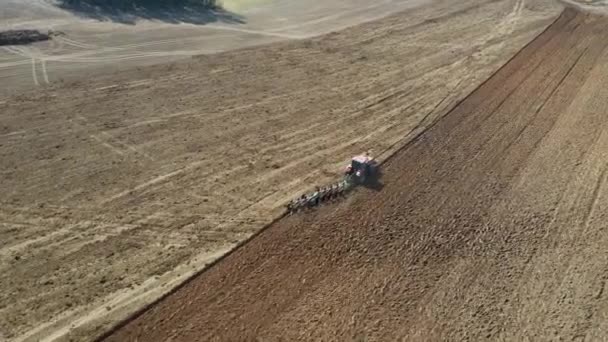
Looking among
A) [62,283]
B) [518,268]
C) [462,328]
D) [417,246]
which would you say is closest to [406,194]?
[417,246]

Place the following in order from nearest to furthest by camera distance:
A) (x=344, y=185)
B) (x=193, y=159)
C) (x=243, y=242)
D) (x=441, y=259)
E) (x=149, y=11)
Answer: (x=441, y=259)
(x=243, y=242)
(x=344, y=185)
(x=193, y=159)
(x=149, y=11)

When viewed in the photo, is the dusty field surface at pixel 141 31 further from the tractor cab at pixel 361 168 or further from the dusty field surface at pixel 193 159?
the tractor cab at pixel 361 168

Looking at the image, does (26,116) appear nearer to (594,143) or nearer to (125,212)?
(125,212)

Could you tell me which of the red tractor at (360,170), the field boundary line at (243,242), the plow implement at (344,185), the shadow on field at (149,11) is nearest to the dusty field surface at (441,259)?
the field boundary line at (243,242)

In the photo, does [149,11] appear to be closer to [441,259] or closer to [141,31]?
[141,31]

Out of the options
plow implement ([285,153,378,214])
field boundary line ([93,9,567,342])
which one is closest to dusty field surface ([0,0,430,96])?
field boundary line ([93,9,567,342])

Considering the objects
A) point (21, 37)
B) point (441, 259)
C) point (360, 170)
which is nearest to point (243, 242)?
point (360, 170)
